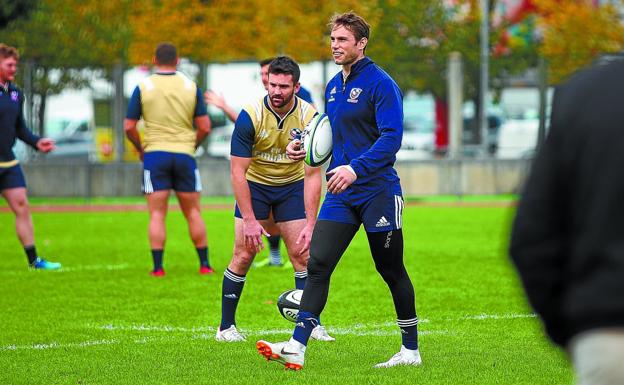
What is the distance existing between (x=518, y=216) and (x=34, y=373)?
4.57m

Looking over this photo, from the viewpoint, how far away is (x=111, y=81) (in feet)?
94.0

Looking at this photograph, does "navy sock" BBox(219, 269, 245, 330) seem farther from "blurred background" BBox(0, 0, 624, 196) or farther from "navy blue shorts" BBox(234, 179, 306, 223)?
"blurred background" BBox(0, 0, 624, 196)

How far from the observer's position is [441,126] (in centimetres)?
2981

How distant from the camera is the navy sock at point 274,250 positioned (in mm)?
13500

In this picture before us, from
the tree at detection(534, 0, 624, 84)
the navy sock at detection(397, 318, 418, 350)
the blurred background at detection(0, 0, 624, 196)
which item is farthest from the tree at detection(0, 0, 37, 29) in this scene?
the navy sock at detection(397, 318, 418, 350)

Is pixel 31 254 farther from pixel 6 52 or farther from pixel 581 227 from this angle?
pixel 581 227

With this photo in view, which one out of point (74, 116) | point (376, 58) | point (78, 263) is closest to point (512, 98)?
point (376, 58)

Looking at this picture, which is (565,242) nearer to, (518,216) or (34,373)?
(518,216)

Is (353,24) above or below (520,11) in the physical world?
below

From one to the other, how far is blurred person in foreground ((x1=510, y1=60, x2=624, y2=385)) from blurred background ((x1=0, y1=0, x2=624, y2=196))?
78.3ft

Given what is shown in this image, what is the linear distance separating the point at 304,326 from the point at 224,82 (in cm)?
2254

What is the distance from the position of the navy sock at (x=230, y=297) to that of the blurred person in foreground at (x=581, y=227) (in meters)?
5.32

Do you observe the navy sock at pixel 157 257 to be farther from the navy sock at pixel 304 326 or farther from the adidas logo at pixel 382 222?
the adidas logo at pixel 382 222

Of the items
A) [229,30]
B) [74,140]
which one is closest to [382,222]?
[229,30]
